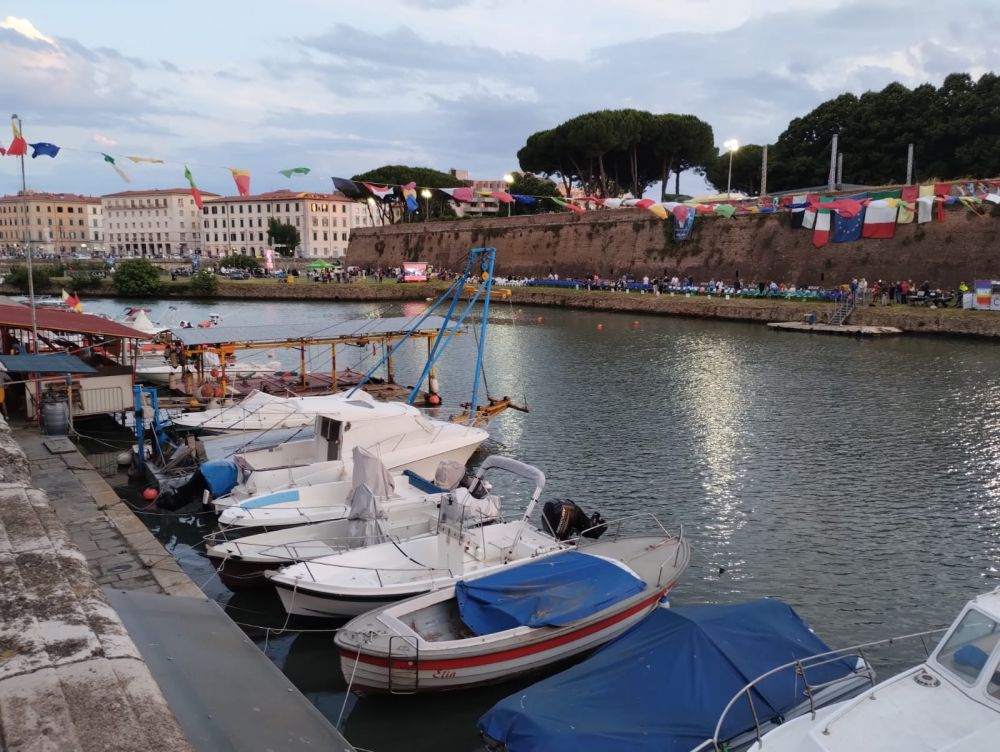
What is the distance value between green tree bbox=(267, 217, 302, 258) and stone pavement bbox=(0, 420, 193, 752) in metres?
111

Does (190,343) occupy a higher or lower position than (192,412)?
higher

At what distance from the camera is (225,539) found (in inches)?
483

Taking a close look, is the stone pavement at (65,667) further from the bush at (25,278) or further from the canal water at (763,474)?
the bush at (25,278)

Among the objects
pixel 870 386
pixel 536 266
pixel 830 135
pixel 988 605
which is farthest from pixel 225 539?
pixel 830 135

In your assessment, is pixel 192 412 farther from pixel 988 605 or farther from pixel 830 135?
Answer: pixel 830 135

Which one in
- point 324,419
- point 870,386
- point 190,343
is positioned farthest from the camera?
point 870,386

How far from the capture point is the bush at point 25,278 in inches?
2918

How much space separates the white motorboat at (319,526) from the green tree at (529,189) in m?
73.0

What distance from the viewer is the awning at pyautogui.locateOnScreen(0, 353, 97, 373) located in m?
18.0

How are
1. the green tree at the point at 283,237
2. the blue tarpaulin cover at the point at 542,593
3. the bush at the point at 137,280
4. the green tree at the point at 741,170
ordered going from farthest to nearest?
the green tree at the point at 283,237
the green tree at the point at 741,170
the bush at the point at 137,280
the blue tarpaulin cover at the point at 542,593

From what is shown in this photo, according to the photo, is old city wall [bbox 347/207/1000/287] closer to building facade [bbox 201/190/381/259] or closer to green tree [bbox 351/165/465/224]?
green tree [bbox 351/165/465/224]

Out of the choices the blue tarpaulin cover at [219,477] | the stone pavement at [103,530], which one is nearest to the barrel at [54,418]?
the stone pavement at [103,530]

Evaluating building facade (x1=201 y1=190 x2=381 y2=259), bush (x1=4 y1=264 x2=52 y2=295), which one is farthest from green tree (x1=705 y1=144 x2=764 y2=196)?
bush (x1=4 y1=264 x2=52 y2=295)

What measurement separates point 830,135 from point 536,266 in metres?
27.5
